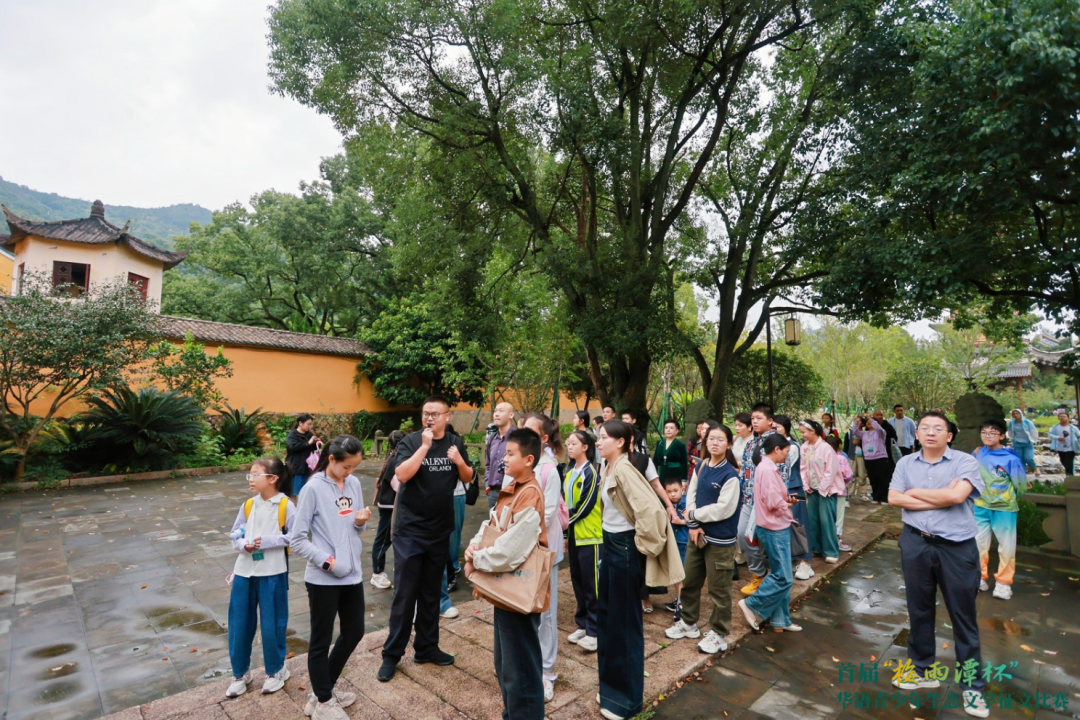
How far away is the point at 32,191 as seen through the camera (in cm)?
8044

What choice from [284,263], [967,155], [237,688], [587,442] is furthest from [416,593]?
[284,263]

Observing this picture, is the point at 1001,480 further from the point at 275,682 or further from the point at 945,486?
the point at 275,682

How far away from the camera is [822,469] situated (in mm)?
6051

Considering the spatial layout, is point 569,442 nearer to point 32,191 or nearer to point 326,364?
point 326,364

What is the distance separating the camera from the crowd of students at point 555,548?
9.11ft

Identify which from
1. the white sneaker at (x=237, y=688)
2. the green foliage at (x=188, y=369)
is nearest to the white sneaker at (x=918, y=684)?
the white sneaker at (x=237, y=688)

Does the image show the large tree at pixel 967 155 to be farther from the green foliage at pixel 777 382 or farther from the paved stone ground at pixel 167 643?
the green foliage at pixel 777 382

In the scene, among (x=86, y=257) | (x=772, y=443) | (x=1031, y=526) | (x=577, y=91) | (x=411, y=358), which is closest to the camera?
(x=772, y=443)

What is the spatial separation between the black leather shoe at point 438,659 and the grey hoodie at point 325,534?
93 cm

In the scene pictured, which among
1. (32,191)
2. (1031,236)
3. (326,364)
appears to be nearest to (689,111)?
(1031,236)

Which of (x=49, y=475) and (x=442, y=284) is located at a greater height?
(x=442, y=284)

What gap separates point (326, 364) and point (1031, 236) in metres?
18.0

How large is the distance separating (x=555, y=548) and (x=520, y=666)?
1.01 meters

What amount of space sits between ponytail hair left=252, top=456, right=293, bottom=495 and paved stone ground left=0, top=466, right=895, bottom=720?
1185mm
